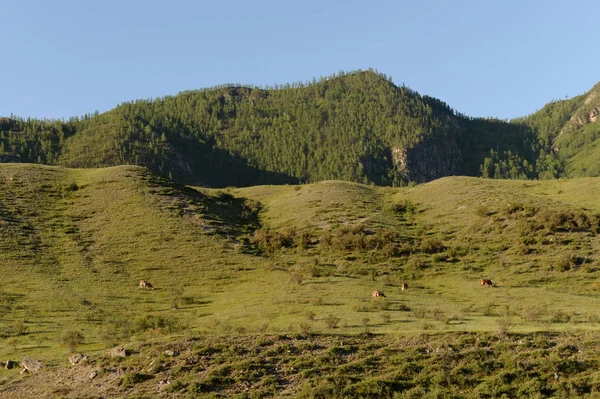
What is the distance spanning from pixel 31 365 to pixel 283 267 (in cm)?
3129

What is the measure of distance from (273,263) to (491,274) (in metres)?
18.7

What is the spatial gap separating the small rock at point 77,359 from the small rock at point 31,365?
128cm

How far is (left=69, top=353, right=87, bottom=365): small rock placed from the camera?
26266 mm

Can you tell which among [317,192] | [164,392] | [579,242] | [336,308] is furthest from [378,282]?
[317,192]

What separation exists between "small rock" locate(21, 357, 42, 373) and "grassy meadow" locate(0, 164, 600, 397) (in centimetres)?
45

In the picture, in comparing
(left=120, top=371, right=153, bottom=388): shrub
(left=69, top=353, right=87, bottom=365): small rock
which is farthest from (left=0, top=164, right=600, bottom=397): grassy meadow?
(left=69, top=353, right=87, bottom=365): small rock

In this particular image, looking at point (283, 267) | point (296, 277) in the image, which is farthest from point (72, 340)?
point (283, 267)

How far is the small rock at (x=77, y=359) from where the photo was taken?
1034 inches

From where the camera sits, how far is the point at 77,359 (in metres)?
26.4

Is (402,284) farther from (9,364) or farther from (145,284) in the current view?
(9,364)

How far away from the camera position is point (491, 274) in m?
51.8

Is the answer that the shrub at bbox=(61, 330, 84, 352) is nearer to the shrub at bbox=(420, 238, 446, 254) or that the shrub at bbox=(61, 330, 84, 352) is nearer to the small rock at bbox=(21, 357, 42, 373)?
the small rock at bbox=(21, 357, 42, 373)

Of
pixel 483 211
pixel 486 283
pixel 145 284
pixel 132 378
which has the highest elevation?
pixel 483 211

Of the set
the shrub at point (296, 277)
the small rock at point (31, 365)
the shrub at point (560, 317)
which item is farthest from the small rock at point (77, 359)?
the shrub at point (296, 277)
